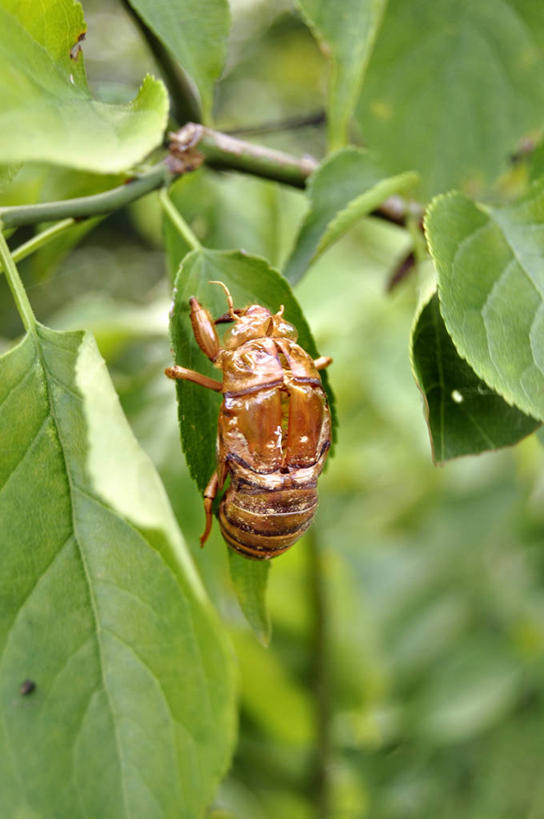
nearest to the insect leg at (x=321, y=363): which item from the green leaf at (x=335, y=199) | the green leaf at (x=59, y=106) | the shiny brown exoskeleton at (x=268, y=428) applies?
the shiny brown exoskeleton at (x=268, y=428)

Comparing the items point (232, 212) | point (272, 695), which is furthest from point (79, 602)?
point (272, 695)

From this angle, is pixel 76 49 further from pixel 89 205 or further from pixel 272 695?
pixel 272 695

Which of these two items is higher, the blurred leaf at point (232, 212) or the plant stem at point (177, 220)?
the plant stem at point (177, 220)

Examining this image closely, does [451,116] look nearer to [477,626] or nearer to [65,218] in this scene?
[65,218]

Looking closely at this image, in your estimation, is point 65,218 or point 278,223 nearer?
point 65,218

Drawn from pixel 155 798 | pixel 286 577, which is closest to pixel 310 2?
pixel 155 798

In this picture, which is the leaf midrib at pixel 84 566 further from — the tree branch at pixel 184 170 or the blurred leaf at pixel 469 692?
the blurred leaf at pixel 469 692
